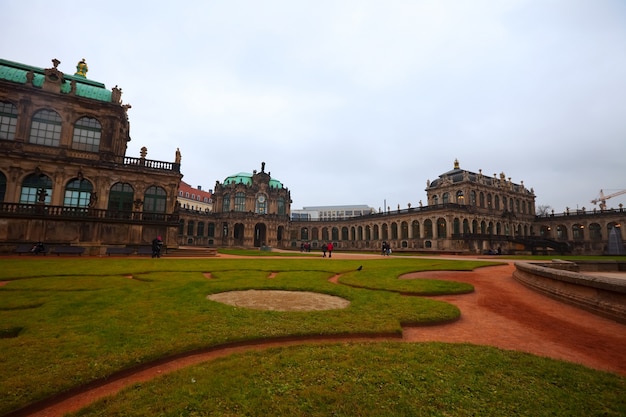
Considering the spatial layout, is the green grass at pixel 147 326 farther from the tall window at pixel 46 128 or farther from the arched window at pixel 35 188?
the tall window at pixel 46 128

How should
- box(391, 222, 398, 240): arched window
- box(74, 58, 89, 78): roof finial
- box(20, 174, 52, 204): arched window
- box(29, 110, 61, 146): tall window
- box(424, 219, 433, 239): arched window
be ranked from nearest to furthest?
1. box(20, 174, 52, 204): arched window
2. box(29, 110, 61, 146): tall window
3. box(74, 58, 89, 78): roof finial
4. box(424, 219, 433, 239): arched window
5. box(391, 222, 398, 240): arched window

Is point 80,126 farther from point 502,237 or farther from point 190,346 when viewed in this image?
point 502,237

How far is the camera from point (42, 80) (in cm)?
3241

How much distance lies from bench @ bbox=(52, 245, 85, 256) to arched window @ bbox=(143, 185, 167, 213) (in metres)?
7.52

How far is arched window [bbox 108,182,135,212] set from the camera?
104 feet

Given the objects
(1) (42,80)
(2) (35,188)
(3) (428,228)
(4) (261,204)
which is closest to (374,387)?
(2) (35,188)

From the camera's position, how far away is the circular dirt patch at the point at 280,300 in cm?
916

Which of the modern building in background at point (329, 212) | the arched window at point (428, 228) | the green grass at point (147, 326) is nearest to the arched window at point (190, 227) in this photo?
the arched window at point (428, 228)

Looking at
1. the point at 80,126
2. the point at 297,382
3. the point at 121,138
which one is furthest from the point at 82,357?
the point at 121,138

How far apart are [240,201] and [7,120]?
43579 millimetres

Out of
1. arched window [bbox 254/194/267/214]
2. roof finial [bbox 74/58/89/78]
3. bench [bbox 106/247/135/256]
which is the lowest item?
bench [bbox 106/247/135/256]

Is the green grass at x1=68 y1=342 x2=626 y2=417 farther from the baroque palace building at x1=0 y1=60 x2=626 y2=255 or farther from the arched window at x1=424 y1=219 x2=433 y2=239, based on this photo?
the arched window at x1=424 y1=219 x2=433 y2=239

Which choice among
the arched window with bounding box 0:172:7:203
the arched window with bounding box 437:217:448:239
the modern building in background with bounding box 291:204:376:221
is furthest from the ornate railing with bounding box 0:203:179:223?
the modern building in background with bounding box 291:204:376:221

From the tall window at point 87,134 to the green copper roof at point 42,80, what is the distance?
306 centimetres
